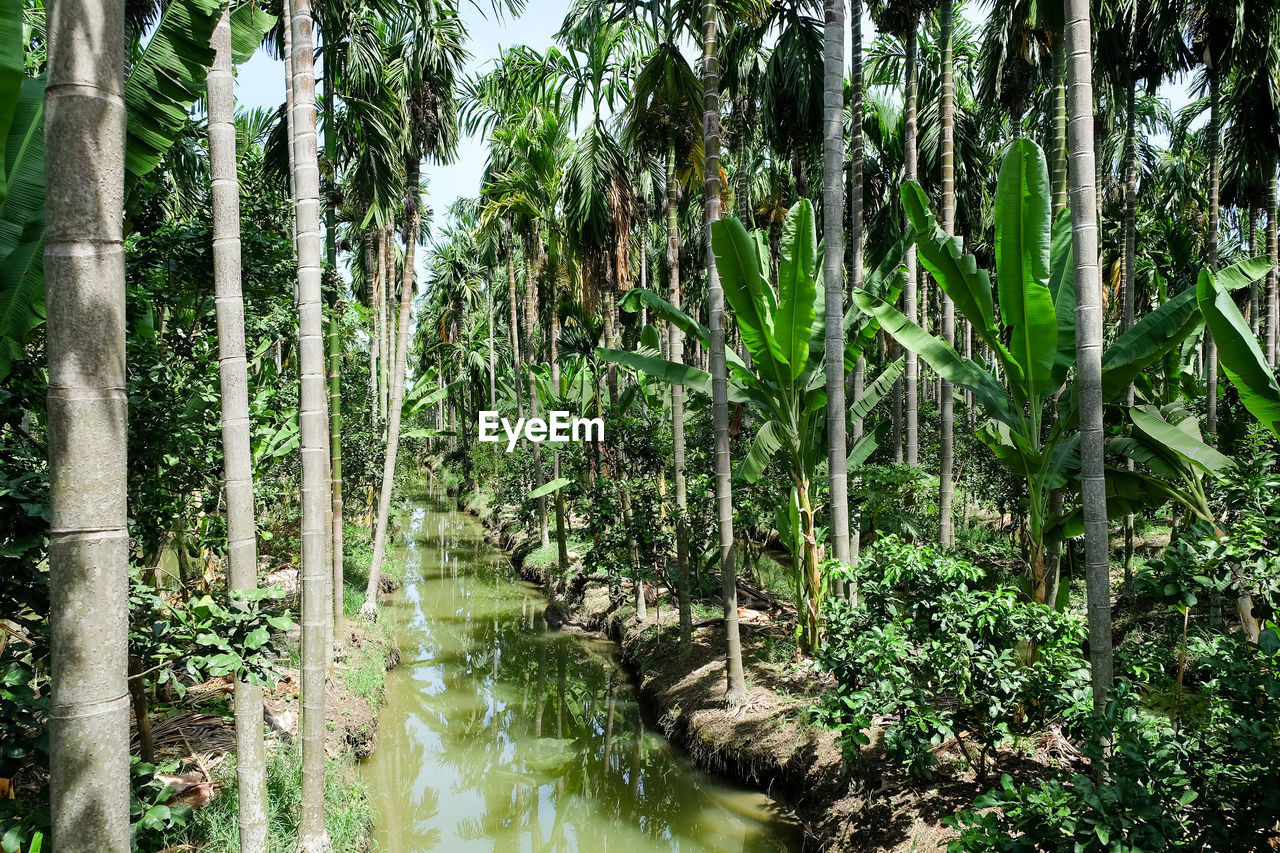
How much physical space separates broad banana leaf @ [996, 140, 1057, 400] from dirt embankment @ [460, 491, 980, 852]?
3.50 metres

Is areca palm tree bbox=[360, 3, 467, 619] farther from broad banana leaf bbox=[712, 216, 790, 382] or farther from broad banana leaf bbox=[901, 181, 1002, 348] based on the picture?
broad banana leaf bbox=[901, 181, 1002, 348]

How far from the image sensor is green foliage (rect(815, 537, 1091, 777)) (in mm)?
5188

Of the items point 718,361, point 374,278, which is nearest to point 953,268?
point 718,361

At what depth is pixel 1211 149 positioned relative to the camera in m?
12.9

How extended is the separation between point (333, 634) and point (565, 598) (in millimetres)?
5783

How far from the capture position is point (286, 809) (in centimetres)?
643

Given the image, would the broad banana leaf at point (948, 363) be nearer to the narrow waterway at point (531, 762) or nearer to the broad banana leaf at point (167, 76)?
the narrow waterway at point (531, 762)

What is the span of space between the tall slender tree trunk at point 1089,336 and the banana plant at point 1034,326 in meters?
1.25

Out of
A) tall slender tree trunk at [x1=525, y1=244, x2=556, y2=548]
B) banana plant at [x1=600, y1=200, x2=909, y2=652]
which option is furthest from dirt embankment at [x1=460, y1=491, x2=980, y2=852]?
tall slender tree trunk at [x1=525, y1=244, x2=556, y2=548]

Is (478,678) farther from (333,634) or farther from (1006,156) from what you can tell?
(1006,156)

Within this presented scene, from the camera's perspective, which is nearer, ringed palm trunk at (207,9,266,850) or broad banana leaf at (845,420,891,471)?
ringed palm trunk at (207,9,266,850)

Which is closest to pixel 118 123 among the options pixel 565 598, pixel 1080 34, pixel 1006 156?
pixel 1080 34

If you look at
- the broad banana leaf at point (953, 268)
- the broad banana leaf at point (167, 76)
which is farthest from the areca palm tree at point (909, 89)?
the broad banana leaf at point (167, 76)

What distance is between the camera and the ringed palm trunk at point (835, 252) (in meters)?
7.20
